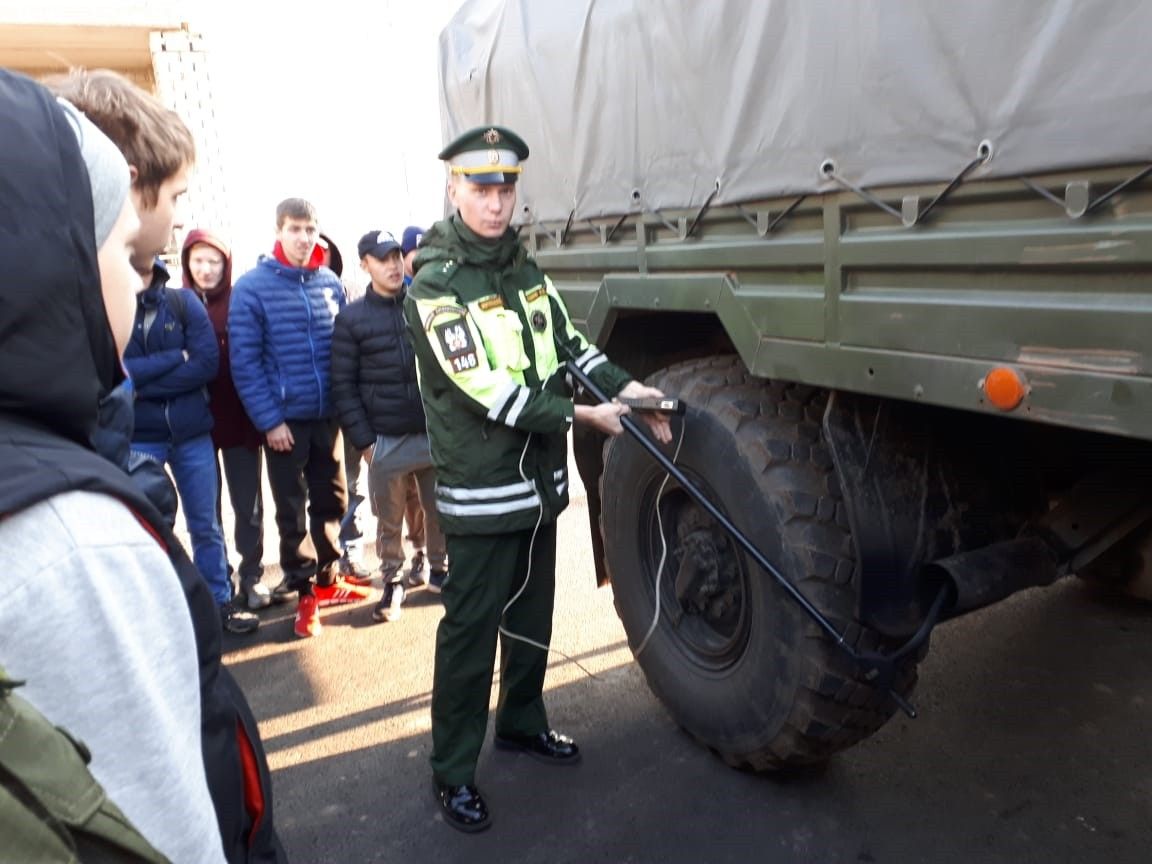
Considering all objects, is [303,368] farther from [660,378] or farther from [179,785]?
[179,785]

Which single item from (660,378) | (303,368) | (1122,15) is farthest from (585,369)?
(303,368)

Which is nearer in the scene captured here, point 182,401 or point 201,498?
point 182,401

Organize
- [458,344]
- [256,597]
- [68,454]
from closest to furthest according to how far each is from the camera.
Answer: [68,454] < [458,344] < [256,597]

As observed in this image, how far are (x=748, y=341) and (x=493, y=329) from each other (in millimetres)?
697

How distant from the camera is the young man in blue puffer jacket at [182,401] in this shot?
3871 millimetres

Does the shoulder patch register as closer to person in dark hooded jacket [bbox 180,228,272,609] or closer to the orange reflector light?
the orange reflector light

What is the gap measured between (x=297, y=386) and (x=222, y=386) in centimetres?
40

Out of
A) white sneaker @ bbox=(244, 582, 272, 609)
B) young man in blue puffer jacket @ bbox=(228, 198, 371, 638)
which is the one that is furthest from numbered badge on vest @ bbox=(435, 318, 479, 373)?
white sneaker @ bbox=(244, 582, 272, 609)

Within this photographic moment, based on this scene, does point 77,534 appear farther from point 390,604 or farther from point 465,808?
point 390,604

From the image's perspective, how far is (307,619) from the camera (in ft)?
14.2

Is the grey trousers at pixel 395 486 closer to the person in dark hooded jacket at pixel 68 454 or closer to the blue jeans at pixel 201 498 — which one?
the blue jeans at pixel 201 498

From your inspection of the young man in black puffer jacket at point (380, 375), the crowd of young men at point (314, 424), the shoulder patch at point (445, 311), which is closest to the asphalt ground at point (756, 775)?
the crowd of young men at point (314, 424)

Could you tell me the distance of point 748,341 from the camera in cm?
244

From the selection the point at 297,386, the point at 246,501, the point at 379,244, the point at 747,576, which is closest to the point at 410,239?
the point at 379,244
